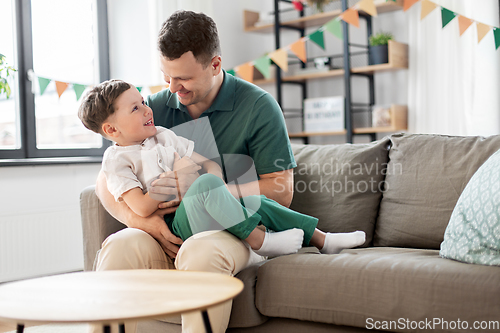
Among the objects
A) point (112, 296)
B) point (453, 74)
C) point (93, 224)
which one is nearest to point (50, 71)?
point (93, 224)

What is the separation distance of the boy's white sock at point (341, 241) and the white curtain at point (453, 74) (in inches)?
73.6

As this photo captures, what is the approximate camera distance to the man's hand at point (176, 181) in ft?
5.03

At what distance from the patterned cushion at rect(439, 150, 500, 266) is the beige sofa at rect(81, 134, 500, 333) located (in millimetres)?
37

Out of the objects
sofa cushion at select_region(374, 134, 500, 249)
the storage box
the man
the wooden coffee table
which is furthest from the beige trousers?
the storage box

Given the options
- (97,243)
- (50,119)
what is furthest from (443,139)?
(50,119)

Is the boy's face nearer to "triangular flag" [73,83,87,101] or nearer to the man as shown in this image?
the man

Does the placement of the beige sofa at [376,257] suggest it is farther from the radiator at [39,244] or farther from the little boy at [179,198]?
the radiator at [39,244]

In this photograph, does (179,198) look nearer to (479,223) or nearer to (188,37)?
(188,37)

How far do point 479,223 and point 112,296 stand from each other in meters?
0.95

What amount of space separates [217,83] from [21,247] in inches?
67.9

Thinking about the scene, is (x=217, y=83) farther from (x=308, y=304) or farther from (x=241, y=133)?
(x=308, y=304)

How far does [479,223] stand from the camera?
1352mm

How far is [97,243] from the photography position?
187 centimetres

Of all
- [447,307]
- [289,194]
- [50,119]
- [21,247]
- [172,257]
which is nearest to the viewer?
[447,307]
